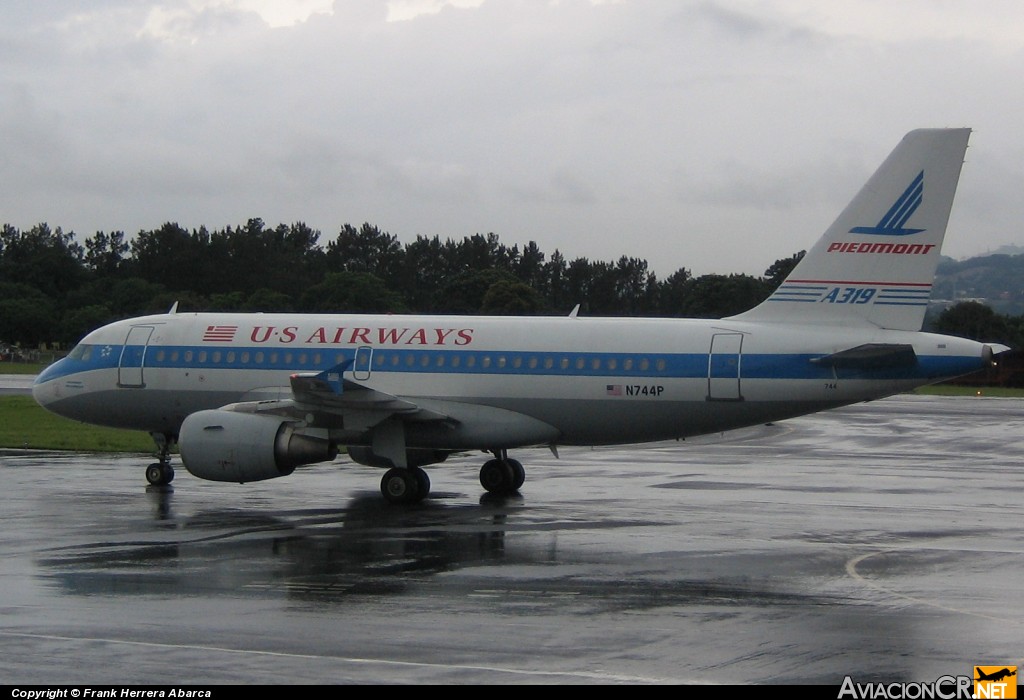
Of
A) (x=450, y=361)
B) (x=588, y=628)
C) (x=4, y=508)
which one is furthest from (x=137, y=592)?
(x=450, y=361)

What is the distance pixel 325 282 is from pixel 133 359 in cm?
6492

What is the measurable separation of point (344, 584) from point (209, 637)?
3.05 m

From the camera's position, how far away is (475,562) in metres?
16.2

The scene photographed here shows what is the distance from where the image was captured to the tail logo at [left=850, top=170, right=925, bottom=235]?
21688 mm

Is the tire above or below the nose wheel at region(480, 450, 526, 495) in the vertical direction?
below

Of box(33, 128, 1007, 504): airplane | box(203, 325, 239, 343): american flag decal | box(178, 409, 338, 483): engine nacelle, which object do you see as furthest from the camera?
box(203, 325, 239, 343): american flag decal

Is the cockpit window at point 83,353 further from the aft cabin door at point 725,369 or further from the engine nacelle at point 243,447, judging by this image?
the aft cabin door at point 725,369

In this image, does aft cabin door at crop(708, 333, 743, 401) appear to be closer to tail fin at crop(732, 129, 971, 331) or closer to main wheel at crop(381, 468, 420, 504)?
tail fin at crop(732, 129, 971, 331)

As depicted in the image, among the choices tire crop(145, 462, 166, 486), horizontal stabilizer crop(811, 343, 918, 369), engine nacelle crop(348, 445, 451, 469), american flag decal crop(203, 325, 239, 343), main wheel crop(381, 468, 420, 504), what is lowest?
tire crop(145, 462, 166, 486)

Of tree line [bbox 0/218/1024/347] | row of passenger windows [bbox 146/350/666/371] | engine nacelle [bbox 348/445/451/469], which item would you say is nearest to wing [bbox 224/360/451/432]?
engine nacelle [bbox 348/445/451/469]

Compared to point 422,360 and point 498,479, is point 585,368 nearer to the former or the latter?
point 498,479

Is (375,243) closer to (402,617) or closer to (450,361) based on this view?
(450,361)

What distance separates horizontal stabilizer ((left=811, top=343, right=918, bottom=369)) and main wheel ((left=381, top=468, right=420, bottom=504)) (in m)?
7.61

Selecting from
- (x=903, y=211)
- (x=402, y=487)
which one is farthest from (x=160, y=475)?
(x=903, y=211)
